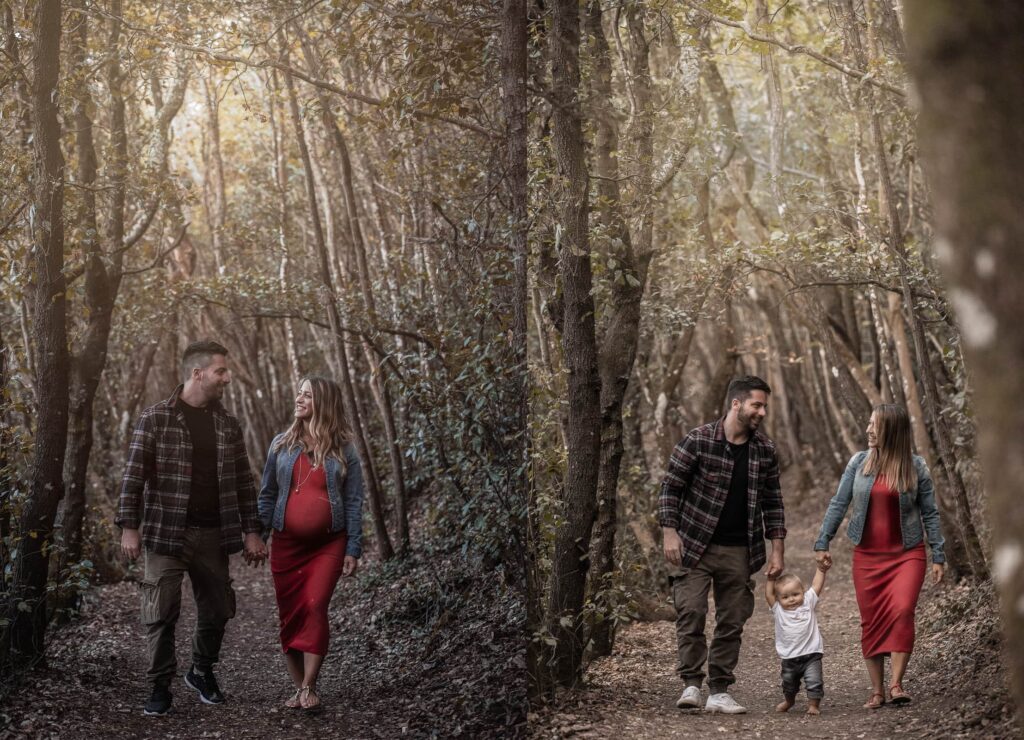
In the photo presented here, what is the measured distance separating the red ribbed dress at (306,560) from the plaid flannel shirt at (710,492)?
2.00 m

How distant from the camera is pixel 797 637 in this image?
618cm

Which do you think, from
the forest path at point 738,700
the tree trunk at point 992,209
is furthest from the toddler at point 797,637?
the tree trunk at point 992,209

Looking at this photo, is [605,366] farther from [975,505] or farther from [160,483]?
[975,505]

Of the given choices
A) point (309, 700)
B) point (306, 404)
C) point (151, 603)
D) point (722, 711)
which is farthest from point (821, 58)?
point (151, 603)

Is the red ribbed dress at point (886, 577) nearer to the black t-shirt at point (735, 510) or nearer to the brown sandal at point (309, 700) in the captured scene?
the black t-shirt at point (735, 510)

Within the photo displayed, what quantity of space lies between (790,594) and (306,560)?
2.89 m

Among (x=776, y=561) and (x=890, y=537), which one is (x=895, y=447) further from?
(x=776, y=561)

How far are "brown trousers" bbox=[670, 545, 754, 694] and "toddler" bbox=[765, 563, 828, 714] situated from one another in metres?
0.19

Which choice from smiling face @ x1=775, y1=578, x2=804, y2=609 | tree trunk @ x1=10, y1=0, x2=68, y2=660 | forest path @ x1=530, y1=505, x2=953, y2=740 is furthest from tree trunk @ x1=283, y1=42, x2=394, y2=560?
smiling face @ x1=775, y1=578, x2=804, y2=609

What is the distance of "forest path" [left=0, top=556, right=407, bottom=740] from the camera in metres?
5.97

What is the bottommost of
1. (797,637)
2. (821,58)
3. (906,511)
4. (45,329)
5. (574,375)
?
(797,637)

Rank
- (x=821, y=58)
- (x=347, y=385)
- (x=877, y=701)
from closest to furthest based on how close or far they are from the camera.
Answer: (x=877, y=701), (x=821, y=58), (x=347, y=385)

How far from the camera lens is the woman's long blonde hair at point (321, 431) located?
632 cm

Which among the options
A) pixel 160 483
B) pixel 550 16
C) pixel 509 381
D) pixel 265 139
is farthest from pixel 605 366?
pixel 265 139
